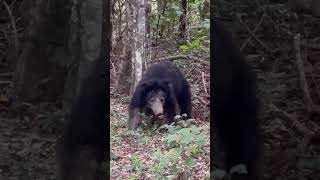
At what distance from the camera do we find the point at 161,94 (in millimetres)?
6781

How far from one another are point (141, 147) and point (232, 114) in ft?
6.77

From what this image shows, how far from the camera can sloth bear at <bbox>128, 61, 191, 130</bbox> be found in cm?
663

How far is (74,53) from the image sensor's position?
3.07 metres

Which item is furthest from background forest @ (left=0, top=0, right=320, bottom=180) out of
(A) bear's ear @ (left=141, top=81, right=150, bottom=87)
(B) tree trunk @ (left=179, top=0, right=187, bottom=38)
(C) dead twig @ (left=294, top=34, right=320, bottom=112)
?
(B) tree trunk @ (left=179, top=0, right=187, bottom=38)

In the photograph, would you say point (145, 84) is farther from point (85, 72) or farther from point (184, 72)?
point (85, 72)

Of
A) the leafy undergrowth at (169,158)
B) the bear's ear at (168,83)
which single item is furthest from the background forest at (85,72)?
the bear's ear at (168,83)

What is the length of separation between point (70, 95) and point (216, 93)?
88 cm

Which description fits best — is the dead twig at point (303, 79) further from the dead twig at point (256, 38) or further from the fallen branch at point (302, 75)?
the dead twig at point (256, 38)

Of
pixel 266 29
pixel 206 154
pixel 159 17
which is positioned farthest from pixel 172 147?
pixel 159 17

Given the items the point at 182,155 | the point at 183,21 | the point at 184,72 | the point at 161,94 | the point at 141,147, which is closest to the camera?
the point at 182,155

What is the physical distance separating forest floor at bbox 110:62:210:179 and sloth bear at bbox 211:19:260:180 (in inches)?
29.1

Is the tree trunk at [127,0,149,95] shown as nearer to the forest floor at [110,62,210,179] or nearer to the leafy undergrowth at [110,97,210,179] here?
the forest floor at [110,62,210,179]

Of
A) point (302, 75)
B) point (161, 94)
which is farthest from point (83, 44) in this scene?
point (161, 94)

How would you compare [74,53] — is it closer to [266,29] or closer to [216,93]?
[216,93]
